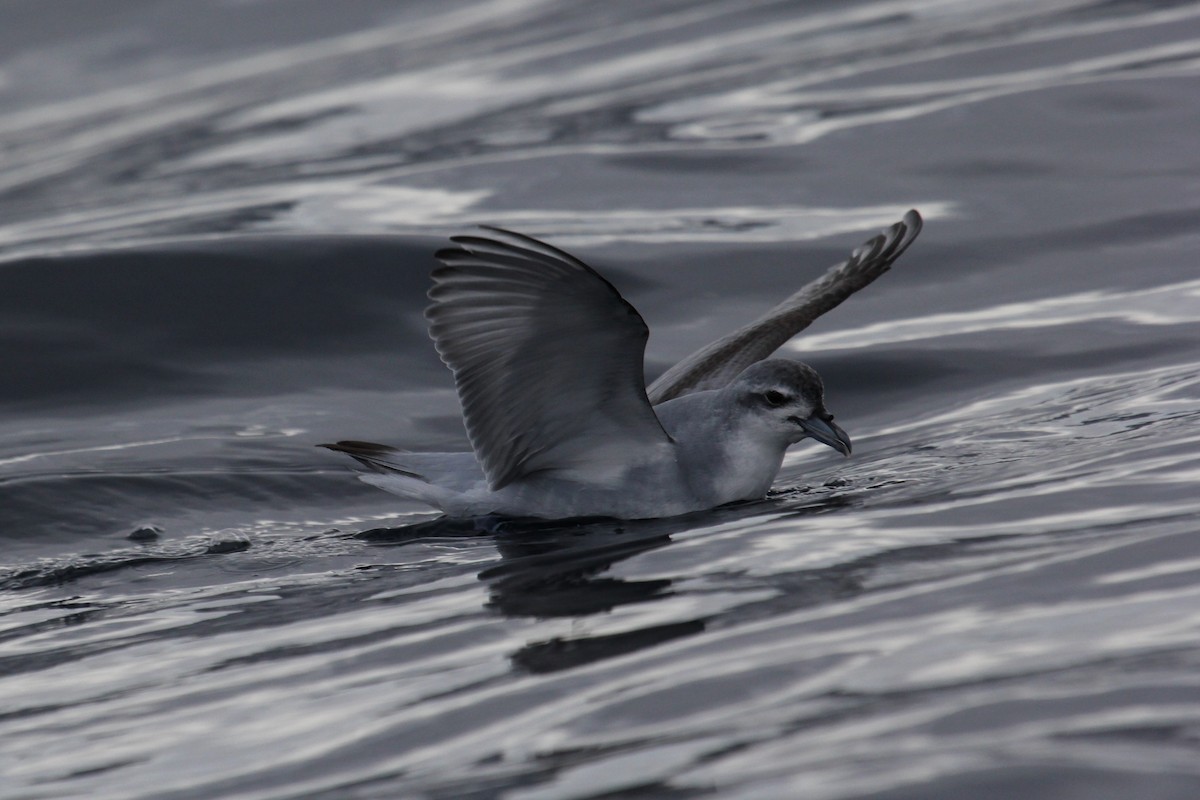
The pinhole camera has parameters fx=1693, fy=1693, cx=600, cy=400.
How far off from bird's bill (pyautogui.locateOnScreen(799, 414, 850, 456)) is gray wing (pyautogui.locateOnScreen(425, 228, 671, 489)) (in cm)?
63

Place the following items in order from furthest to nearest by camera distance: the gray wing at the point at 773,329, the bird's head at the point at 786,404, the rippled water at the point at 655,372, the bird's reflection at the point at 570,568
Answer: the gray wing at the point at 773,329 → the bird's head at the point at 786,404 → the bird's reflection at the point at 570,568 → the rippled water at the point at 655,372

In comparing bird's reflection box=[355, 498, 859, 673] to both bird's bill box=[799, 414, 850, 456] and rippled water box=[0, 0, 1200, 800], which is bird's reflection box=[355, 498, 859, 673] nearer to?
rippled water box=[0, 0, 1200, 800]

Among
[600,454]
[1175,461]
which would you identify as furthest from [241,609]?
[1175,461]

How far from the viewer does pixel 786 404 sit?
7188 mm

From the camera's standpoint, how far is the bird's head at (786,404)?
7.17m

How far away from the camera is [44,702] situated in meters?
4.88

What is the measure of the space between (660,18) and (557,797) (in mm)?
19361

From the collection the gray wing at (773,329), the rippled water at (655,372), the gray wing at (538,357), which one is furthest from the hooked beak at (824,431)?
the gray wing at (773,329)

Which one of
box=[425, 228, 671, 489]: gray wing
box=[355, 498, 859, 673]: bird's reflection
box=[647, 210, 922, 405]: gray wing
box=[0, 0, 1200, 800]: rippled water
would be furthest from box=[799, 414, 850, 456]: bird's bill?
box=[647, 210, 922, 405]: gray wing

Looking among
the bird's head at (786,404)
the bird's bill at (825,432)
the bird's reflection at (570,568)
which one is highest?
the bird's head at (786,404)

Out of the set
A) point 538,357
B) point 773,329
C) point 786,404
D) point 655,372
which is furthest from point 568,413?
point 655,372

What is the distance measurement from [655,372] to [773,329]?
1.78 metres

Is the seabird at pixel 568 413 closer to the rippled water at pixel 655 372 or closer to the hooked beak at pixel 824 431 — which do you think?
the hooked beak at pixel 824 431

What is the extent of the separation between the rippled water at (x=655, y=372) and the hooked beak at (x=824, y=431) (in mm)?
185
